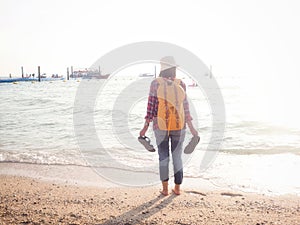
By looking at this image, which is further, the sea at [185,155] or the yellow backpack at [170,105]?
the sea at [185,155]

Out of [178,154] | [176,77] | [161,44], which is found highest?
[161,44]

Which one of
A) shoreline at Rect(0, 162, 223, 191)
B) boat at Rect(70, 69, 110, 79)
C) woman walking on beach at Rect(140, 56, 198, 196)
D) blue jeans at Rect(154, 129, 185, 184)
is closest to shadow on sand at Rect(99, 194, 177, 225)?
blue jeans at Rect(154, 129, 185, 184)

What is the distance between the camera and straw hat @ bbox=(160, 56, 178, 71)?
4051mm

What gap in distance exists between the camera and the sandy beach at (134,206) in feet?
10.8

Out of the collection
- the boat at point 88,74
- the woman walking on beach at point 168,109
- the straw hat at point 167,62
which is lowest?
the woman walking on beach at point 168,109

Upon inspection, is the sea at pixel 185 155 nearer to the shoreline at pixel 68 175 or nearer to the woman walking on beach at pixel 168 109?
the shoreline at pixel 68 175

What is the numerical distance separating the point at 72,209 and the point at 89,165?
2798 mm

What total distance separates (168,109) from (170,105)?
2.7 inches

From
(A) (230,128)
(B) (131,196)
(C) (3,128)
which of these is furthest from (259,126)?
(C) (3,128)

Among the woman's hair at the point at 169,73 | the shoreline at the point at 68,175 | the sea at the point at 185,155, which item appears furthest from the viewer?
the sea at the point at 185,155

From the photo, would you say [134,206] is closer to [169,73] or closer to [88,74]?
[169,73]

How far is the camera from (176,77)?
4145 mm

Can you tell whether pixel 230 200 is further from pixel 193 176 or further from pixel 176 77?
pixel 176 77

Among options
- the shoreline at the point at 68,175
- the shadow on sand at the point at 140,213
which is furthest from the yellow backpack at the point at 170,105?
the shoreline at the point at 68,175
